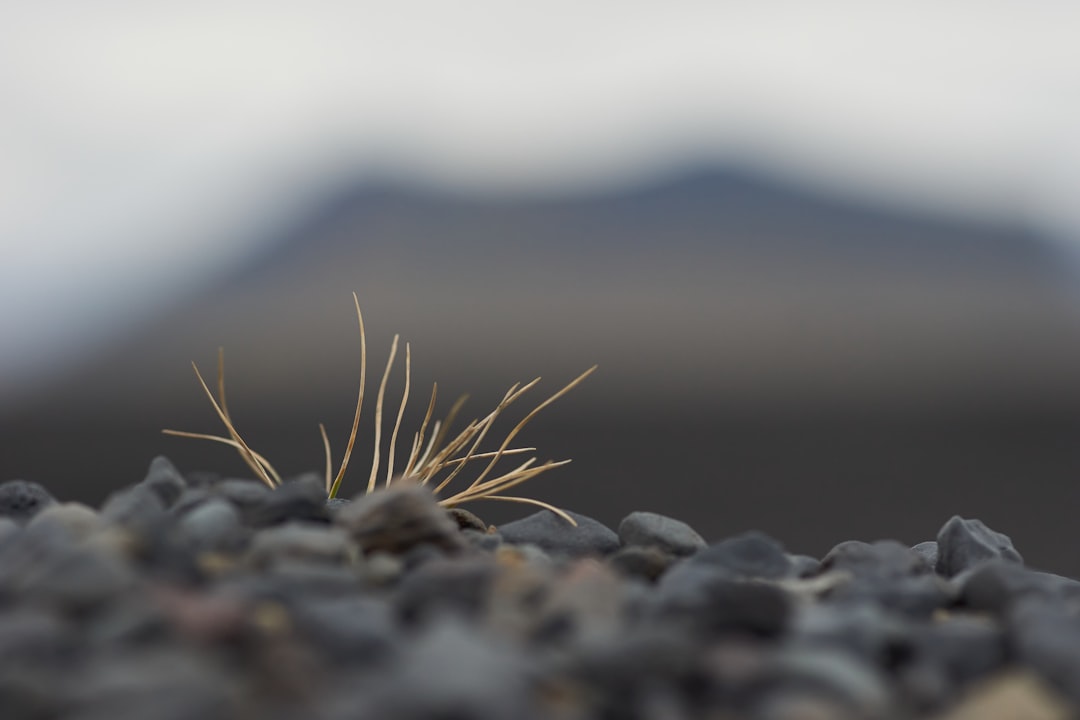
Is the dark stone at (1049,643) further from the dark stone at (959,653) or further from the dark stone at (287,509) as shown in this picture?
the dark stone at (287,509)

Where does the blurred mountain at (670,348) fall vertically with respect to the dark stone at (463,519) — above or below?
below

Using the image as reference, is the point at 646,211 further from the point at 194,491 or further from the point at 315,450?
the point at 194,491

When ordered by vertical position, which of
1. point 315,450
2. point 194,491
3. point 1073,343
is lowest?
point 315,450

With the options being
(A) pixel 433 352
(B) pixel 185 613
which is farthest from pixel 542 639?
(A) pixel 433 352

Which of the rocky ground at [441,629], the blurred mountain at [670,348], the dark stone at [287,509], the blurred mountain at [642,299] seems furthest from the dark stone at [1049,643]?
the blurred mountain at [642,299]

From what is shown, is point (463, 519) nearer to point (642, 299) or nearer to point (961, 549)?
point (961, 549)

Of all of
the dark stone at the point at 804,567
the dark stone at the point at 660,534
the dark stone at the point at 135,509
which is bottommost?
the dark stone at the point at 804,567

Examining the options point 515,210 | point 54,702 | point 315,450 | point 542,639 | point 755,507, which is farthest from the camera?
point 515,210

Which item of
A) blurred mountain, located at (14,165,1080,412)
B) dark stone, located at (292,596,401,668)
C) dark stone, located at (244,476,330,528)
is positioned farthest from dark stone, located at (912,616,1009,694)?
blurred mountain, located at (14,165,1080,412)
